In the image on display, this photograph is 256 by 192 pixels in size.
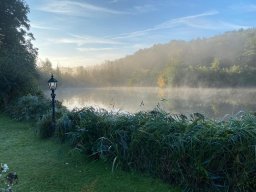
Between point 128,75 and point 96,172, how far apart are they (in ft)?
76.5

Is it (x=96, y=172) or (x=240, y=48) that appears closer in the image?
(x=96, y=172)

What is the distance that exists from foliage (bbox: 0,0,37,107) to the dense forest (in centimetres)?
920

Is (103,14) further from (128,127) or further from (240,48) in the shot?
(240,48)

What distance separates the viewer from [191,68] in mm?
29984

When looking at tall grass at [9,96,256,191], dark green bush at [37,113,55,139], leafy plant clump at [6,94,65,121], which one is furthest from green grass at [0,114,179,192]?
leafy plant clump at [6,94,65,121]

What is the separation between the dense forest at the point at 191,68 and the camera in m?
25.7

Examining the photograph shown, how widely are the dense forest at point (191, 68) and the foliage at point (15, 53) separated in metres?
9.20

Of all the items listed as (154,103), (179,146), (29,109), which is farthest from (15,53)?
(179,146)

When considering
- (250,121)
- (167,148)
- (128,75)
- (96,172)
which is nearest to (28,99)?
(96,172)

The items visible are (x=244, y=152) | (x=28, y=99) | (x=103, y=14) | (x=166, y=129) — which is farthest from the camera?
(x=103, y=14)

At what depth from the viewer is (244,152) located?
303 centimetres

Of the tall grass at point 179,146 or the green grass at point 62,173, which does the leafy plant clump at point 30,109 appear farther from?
the tall grass at point 179,146

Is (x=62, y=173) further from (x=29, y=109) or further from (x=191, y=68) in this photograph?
(x=191, y=68)

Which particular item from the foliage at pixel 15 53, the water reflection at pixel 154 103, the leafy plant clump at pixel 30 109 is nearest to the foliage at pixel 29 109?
the leafy plant clump at pixel 30 109
